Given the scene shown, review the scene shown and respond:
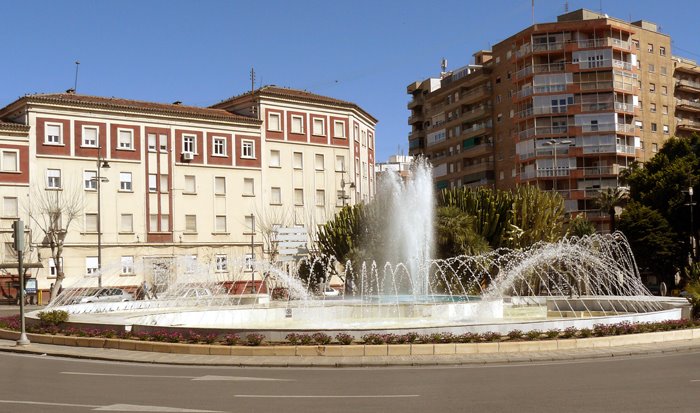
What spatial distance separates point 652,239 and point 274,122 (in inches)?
1184

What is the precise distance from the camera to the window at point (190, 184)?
5781cm

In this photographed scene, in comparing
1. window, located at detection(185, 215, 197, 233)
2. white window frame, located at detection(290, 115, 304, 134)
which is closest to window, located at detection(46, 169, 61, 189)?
window, located at detection(185, 215, 197, 233)

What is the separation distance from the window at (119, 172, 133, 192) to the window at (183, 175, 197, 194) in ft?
14.0

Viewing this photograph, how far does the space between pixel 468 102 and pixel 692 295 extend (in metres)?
64.5

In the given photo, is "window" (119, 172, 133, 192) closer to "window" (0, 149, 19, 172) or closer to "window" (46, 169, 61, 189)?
"window" (46, 169, 61, 189)

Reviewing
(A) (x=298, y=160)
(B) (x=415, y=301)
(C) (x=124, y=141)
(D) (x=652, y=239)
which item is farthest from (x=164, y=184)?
(D) (x=652, y=239)

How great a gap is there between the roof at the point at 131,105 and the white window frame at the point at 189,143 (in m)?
1.62

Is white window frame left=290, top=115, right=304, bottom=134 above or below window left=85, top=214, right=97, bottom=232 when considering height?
above

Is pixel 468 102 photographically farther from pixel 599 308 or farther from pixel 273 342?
pixel 273 342

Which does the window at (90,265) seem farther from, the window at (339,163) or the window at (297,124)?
the window at (339,163)

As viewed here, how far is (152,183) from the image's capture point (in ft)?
184

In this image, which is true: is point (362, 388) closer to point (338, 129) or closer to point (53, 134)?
point (53, 134)

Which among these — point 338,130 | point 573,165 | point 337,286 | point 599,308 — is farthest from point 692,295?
point 573,165

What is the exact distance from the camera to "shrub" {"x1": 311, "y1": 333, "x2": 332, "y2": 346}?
17859 mm
